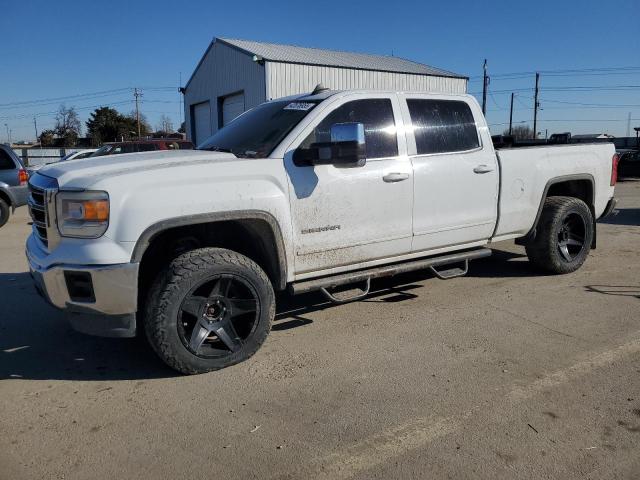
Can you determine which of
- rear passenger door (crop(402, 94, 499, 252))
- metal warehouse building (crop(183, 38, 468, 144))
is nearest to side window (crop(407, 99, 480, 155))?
rear passenger door (crop(402, 94, 499, 252))

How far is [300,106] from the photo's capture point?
15.2ft

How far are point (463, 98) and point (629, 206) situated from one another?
1019cm

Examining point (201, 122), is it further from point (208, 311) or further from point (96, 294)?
point (96, 294)

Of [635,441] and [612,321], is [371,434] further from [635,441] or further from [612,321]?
[612,321]

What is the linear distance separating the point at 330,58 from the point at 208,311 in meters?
25.9

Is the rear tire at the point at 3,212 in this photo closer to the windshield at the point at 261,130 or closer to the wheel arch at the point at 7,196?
the wheel arch at the point at 7,196

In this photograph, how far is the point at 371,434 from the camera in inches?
120

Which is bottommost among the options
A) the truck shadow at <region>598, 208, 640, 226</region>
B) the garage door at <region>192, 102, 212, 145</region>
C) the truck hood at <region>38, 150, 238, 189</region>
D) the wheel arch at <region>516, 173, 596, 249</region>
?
the truck shadow at <region>598, 208, 640, 226</region>

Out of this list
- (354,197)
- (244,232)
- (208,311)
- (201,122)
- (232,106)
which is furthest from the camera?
(201,122)

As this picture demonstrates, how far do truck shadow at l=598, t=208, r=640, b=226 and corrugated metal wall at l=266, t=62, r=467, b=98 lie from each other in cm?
1228

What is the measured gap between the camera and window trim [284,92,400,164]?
4234 millimetres

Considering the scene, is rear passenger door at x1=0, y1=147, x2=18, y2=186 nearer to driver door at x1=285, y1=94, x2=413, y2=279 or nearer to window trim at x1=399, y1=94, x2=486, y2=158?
driver door at x1=285, y1=94, x2=413, y2=279

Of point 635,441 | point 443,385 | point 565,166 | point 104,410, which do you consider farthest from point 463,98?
point 104,410

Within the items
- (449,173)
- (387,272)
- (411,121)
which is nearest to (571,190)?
(449,173)
